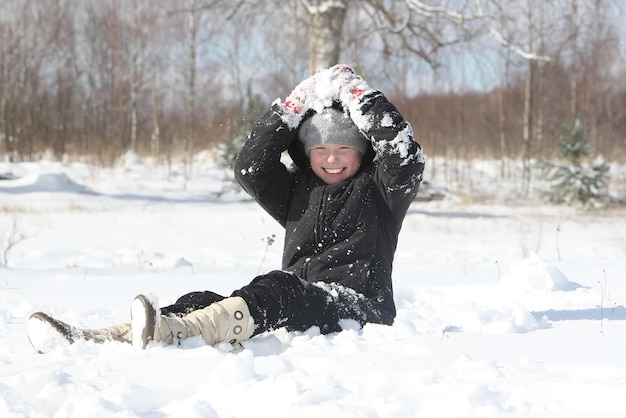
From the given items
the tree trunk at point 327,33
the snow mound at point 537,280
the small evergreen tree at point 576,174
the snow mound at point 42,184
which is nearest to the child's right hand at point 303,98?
the snow mound at point 537,280

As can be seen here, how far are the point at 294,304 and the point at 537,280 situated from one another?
1.57 meters

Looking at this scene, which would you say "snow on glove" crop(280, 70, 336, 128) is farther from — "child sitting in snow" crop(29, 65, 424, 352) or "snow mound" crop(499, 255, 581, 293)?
"snow mound" crop(499, 255, 581, 293)

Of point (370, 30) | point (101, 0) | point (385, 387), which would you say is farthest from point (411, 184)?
point (101, 0)

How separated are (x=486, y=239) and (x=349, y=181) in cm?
560

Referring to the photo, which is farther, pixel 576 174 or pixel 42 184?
pixel 576 174

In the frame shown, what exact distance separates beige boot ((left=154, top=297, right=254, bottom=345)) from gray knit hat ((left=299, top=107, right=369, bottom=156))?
0.86 meters

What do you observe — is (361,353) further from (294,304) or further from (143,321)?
(143,321)

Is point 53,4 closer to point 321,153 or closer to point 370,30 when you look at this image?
point 370,30

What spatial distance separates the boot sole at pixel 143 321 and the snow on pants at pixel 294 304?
273 mm

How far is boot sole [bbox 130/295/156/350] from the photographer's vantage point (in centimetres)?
204

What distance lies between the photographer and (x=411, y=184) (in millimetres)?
2693

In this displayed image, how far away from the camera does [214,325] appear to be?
7.16ft

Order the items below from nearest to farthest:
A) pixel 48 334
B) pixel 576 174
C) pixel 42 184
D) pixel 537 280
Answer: pixel 48 334 → pixel 537 280 → pixel 42 184 → pixel 576 174

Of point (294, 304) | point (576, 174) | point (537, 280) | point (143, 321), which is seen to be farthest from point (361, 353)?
point (576, 174)
